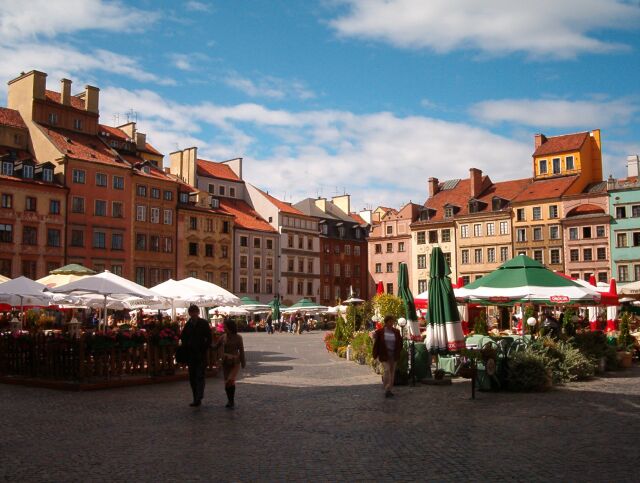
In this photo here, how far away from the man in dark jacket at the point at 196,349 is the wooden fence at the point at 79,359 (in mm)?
3969

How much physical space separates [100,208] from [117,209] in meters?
1.59

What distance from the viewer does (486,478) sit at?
7.72 m

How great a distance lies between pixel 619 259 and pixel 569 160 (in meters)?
11.7

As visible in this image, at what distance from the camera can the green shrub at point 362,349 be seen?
73.6 ft

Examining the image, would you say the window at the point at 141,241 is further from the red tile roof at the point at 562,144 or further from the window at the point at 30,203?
the red tile roof at the point at 562,144

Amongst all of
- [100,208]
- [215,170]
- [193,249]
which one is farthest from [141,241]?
[215,170]

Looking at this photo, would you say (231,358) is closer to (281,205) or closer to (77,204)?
(77,204)

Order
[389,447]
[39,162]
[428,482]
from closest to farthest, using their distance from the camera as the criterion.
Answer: [428,482], [389,447], [39,162]

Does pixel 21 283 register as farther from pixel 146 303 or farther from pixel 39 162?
pixel 39 162

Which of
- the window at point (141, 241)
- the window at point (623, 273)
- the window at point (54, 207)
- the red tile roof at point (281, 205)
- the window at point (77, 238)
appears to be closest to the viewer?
the window at point (54, 207)

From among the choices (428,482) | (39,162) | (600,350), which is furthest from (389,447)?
(39,162)

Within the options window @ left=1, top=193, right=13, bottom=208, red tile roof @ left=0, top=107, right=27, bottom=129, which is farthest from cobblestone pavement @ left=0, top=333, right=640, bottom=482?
red tile roof @ left=0, top=107, right=27, bottom=129

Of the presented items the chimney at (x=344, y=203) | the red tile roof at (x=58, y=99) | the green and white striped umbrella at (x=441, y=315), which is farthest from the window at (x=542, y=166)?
the green and white striped umbrella at (x=441, y=315)

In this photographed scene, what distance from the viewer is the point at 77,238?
5475 cm
